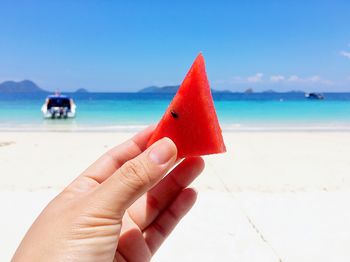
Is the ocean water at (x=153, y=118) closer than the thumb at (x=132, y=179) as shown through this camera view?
No

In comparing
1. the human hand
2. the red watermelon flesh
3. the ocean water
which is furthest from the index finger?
the ocean water

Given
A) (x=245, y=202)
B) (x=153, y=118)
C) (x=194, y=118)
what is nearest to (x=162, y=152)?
(x=194, y=118)

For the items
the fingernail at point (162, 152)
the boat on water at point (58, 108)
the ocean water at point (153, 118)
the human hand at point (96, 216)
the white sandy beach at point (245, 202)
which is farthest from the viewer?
the boat on water at point (58, 108)

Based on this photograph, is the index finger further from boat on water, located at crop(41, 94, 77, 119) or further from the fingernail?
boat on water, located at crop(41, 94, 77, 119)

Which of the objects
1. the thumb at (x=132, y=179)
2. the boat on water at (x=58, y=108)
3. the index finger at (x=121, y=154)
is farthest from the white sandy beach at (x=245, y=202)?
the boat on water at (x=58, y=108)

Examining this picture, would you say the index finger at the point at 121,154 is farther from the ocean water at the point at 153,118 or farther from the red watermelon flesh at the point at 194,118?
the ocean water at the point at 153,118

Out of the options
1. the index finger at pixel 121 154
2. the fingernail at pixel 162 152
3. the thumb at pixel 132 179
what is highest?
the fingernail at pixel 162 152

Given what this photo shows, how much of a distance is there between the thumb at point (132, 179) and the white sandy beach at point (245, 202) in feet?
7.20

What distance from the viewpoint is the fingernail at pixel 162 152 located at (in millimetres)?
1925

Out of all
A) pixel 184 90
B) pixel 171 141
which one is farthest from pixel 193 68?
pixel 171 141

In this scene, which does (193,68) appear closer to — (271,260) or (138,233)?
(138,233)

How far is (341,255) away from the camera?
3.81 metres

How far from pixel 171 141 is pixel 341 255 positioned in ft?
9.78

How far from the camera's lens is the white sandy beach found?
3.95m
